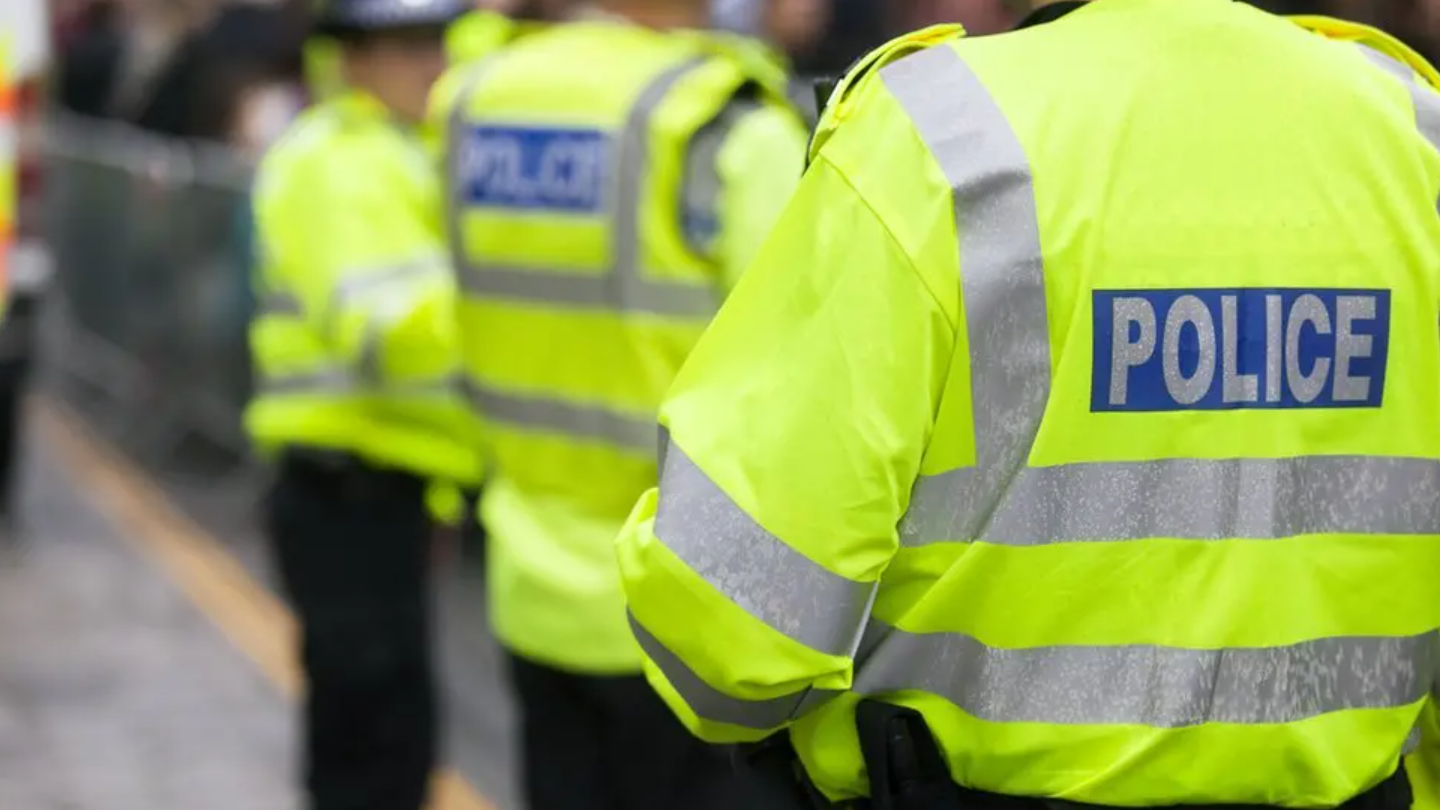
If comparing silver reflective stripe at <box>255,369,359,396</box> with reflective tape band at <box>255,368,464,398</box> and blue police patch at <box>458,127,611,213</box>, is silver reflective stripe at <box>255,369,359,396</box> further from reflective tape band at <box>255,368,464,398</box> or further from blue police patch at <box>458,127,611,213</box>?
blue police patch at <box>458,127,611,213</box>

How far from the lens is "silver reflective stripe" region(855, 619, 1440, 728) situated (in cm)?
202

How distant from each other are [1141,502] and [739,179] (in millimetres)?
1210

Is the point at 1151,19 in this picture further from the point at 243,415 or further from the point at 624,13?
the point at 243,415

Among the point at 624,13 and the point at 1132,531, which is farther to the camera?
the point at 624,13

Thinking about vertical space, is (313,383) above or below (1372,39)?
below

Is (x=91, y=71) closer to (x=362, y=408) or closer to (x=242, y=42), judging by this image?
(x=242, y=42)

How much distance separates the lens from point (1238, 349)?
1.99 meters

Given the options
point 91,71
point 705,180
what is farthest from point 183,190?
point 705,180

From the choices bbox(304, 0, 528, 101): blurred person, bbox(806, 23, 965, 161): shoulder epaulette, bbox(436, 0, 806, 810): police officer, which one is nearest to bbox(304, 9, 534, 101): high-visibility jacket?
bbox(304, 0, 528, 101): blurred person

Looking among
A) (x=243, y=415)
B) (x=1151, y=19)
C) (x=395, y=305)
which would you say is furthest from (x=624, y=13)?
(x=243, y=415)

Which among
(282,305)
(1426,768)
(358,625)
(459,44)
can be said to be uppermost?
(459,44)

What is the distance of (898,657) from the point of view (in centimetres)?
204

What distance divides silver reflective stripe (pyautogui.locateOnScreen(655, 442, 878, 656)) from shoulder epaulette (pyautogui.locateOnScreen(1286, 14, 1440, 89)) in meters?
0.81

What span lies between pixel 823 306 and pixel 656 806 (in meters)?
1.53
